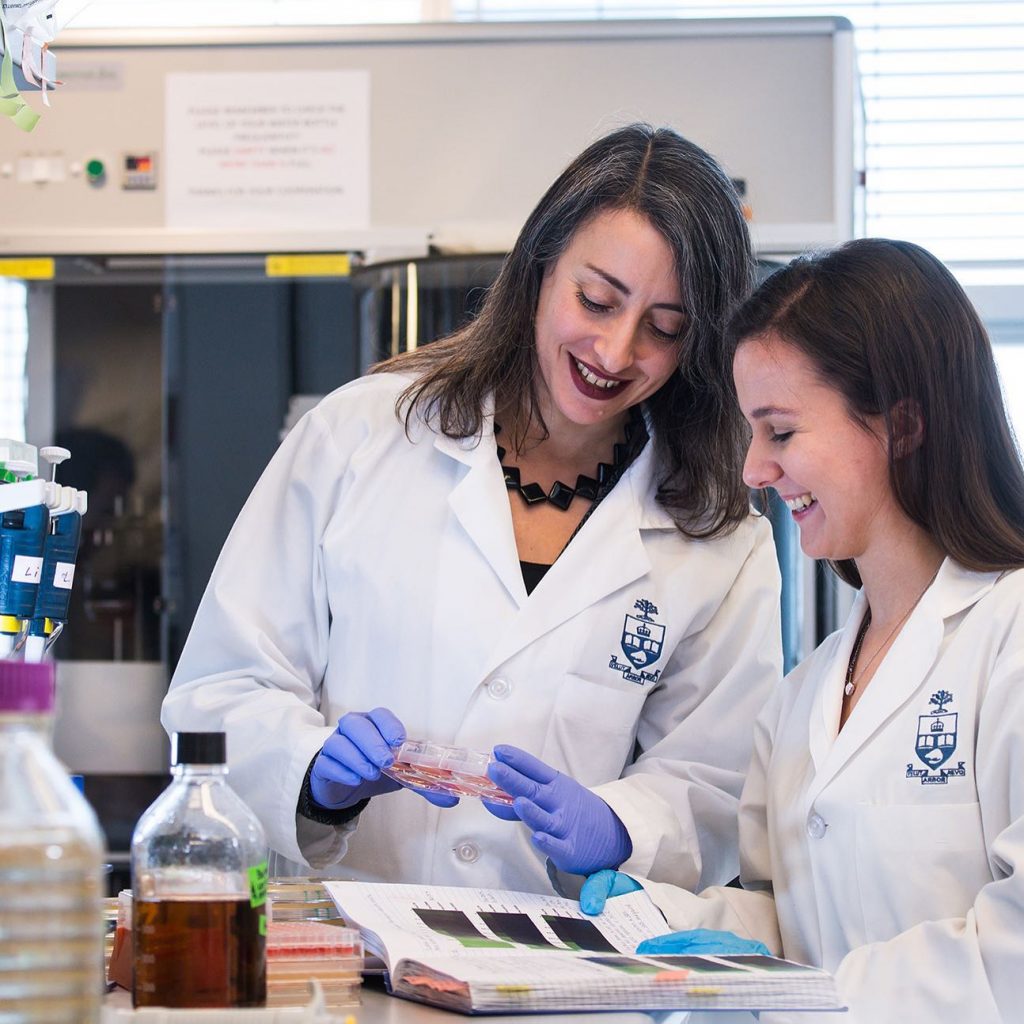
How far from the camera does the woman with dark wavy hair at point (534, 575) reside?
161cm

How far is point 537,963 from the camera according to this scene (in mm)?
1032

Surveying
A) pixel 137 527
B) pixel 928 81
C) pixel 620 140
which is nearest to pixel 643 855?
pixel 620 140

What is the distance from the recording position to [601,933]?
123cm

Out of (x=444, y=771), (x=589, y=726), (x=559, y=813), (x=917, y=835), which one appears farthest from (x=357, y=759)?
(x=917, y=835)

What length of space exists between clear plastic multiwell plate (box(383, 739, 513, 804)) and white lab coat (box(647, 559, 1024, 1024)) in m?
0.20

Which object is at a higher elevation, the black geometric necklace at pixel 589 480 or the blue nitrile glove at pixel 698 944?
the black geometric necklace at pixel 589 480

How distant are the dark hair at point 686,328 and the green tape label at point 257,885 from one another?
932 mm

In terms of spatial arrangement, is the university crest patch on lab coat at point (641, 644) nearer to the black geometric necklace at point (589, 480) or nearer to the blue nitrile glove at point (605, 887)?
the black geometric necklace at point (589, 480)

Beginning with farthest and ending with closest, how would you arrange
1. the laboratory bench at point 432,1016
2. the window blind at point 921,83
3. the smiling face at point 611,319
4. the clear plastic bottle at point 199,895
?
the window blind at point 921,83, the smiling face at point 611,319, the laboratory bench at point 432,1016, the clear plastic bottle at point 199,895

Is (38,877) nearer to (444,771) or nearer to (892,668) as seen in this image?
(444,771)

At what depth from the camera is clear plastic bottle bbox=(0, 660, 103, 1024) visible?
2.15 feet

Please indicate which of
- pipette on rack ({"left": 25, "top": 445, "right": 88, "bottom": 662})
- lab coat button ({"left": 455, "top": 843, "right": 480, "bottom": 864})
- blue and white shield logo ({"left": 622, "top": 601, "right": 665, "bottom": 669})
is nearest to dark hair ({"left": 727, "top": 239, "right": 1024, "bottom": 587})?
blue and white shield logo ({"left": 622, "top": 601, "right": 665, "bottom": 669})

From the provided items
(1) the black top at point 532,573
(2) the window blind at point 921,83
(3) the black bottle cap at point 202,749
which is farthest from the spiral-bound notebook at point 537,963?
(2) the window blind at point 921,83

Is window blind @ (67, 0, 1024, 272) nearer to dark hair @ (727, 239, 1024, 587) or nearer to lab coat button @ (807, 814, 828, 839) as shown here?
dark hair @ (727, 239, 1024, 587)
